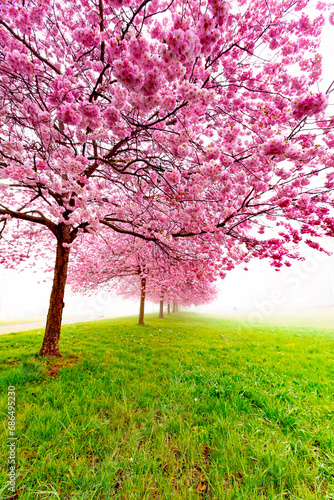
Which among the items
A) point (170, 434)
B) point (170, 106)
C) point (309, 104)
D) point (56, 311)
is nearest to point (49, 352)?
point (56, 311)

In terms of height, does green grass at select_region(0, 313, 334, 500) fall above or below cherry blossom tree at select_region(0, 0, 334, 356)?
below

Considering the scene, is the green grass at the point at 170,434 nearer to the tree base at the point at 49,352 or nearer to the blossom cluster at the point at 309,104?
the tree base at the point at 49,352

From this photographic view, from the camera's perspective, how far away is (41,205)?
946 centimetres

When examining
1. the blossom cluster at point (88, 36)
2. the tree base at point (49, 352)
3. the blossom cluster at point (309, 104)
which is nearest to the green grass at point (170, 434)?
the tree base at point (49, 352)

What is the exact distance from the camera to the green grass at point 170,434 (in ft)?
6.17

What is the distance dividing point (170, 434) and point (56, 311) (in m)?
4.47

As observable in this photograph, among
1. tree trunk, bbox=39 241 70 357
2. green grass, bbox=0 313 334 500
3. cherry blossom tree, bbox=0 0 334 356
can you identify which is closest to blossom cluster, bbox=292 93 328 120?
cherry blossom tree, bbox=0 0 334 356

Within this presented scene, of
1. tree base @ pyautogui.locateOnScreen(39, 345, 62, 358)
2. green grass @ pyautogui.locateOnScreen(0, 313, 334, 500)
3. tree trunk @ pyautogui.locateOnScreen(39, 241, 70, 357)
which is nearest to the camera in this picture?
green grass @ pyautogui.locateOnScreen(0, 313, 334, 500)

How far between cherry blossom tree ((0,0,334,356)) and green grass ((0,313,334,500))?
9.48ft

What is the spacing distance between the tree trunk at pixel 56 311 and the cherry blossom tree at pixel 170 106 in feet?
0.11

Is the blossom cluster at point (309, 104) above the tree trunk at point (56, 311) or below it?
above

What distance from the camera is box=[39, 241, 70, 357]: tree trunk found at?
5.48 meters

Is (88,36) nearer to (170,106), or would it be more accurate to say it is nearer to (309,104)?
(170,106)

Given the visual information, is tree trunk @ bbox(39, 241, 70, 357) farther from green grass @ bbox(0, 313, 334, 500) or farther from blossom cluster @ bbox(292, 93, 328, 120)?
blossom cluster @ bbox(292, 93, 328, 120)
